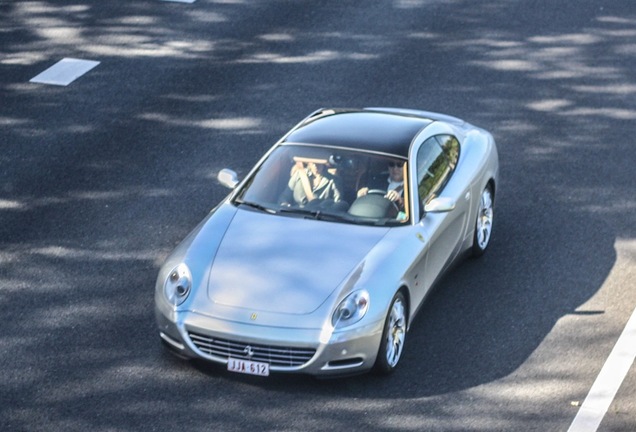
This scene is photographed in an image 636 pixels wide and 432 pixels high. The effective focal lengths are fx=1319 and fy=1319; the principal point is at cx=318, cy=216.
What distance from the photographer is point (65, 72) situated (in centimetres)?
1689

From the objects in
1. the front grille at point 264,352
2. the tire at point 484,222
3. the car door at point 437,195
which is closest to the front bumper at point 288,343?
the front grille at point 264,352

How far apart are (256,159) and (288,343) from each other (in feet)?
16.6

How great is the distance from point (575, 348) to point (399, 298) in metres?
1.59

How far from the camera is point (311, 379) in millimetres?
10094

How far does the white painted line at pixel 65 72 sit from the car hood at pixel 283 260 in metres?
6.42

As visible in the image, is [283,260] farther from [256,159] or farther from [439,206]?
[256,159]

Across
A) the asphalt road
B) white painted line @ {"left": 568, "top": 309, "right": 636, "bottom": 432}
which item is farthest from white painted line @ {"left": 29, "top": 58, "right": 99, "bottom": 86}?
white painted line @ {"left": 568, "top": 309, "right": 636, "bottom": 432}

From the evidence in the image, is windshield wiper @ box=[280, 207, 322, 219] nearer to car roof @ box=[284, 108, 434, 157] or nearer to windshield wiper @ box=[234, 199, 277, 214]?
windshield wiper @ box=[234, 199, 277, 214]

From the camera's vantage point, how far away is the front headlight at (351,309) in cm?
976

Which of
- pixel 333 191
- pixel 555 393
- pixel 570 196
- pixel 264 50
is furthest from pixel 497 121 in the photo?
pixel 555 393

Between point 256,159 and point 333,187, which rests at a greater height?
point 333,187

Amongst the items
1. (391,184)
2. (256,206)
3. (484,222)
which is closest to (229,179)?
(256,206)

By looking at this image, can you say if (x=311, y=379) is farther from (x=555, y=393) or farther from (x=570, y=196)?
(x=570, y=196)

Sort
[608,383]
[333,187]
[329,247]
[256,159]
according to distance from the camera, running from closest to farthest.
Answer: [608,383]
[329,247]
[333,187]
[256,159]
